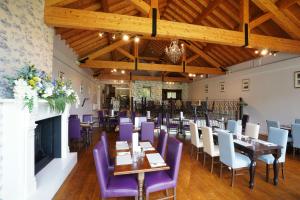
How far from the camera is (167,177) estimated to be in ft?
7.11

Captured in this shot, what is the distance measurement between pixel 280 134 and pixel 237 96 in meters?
6.18

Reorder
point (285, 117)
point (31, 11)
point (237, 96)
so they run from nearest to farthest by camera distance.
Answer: point (31, 11) → point (285, 117) → point (237, 96)

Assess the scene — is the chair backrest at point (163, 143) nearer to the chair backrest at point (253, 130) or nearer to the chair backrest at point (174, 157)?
the chair backrest at point (174, 157)

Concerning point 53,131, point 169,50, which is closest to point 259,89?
point 169,50

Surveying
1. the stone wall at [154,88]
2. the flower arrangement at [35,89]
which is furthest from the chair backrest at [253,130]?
the stone wall at [154,88]

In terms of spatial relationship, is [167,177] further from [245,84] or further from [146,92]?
[146,92]

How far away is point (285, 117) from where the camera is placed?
6.27 meters

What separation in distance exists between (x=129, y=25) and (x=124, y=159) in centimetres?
303

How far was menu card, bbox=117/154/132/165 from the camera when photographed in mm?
2026

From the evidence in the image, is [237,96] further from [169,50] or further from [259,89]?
[169,50]

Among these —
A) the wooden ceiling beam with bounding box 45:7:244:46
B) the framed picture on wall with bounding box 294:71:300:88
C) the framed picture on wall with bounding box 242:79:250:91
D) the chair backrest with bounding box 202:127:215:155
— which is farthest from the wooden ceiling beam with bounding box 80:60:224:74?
the chair backrest with bounding box 202:127:215:155

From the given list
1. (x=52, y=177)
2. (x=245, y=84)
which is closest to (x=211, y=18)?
(x=245, y=84)

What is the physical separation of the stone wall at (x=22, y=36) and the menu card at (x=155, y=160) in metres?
2.05

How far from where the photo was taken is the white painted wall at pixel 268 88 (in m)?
6.12
